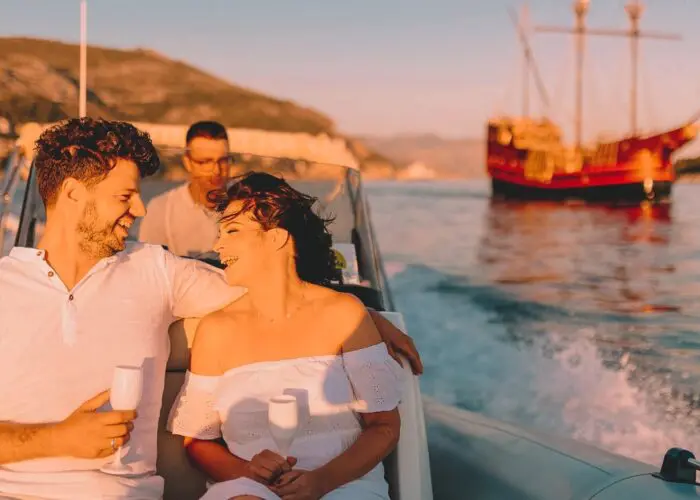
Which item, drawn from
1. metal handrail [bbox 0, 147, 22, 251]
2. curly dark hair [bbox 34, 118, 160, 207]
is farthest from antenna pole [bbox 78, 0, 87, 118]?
curly dark hair [bbox 34, 118, 160, 207]

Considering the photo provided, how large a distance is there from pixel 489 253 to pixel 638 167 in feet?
84.3

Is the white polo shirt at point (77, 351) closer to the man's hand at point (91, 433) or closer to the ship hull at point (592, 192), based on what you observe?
the man's hand at point (91, 433)

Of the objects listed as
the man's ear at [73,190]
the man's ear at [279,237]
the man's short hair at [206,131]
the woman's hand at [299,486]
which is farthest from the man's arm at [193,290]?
the man's short hair at [206,131]

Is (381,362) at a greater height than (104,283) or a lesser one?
lesser

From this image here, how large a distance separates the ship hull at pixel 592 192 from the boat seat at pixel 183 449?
46.5 m

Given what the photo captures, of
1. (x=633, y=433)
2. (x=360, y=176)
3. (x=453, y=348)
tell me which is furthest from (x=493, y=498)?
(x=453, y=348)

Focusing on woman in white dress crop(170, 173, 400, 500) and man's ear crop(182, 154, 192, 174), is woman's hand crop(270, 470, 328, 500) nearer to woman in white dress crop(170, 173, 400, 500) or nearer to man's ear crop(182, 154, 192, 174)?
woman in white dress crop(170, 173, 400, 500)

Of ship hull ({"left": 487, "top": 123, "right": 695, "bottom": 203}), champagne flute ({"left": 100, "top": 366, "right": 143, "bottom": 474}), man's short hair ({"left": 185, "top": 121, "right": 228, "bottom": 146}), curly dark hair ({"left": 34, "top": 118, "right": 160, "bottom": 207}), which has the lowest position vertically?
champagne flute ({"left": 100, "top": 366, "right": 143, "bottom": 474})

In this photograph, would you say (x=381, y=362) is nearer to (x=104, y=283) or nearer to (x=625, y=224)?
(x=104, y=283)

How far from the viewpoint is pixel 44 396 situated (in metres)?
1.82

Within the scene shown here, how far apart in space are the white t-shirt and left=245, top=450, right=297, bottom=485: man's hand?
1546mm

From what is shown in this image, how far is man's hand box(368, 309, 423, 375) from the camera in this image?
206cm

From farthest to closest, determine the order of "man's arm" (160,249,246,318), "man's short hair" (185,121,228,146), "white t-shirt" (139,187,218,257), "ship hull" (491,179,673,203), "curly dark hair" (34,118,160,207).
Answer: "ship hull" (491,179,673,203) < "man's short hair" (185,121,228,146) < "white t-shirt" (139,187,218,257) < "man's arm" (160,249,246,318) < "curly dark hair" (34,118,160,207)

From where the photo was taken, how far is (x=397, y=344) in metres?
2.06
